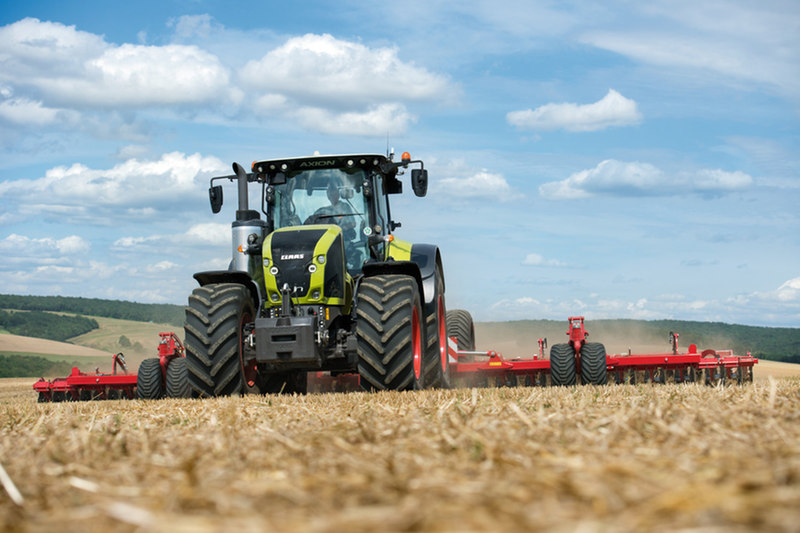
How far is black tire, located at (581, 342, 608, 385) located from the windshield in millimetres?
3874

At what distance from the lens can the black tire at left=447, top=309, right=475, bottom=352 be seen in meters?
12.4

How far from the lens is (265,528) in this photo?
148 cm

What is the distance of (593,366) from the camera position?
11.1 metres

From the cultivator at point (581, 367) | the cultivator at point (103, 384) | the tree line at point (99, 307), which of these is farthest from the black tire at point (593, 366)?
the tree line at point (99, 307)

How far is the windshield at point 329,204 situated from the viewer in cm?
899

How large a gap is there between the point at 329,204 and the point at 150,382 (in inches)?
176

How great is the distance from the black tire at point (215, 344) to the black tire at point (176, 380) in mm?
3446

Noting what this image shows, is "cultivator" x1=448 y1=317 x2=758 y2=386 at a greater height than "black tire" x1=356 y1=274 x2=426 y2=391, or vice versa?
"black tire" x1=356 y1=274 x2=426 y2=391

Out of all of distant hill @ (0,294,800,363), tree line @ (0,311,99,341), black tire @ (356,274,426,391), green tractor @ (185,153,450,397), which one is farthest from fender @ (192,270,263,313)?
tree line @ (0,311,99,341)

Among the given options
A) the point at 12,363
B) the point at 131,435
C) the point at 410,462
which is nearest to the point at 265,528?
the point at 410,462

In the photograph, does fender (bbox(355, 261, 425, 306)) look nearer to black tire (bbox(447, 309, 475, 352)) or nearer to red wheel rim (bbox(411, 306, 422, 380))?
red wheel rim (bbox(411, 306, 422, 380))

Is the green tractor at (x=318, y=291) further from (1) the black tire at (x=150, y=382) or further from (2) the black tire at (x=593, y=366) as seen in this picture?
(1) the black tire at (x=150, y=382)

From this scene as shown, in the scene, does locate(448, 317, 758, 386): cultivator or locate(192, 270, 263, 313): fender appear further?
locate(448, 317, 758, 386): cultivator

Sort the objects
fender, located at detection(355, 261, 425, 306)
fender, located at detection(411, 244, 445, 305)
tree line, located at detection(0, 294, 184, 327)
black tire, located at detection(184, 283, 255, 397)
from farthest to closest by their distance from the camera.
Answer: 1. tree line, located at detection(0, 294, 184, 327)
2. fender, located at detection(411, 244, 445, 305)
3. fender, located at detection(355, 261, 425, 306)
4. black tire, located at detection(184, 283, 255, 397)
